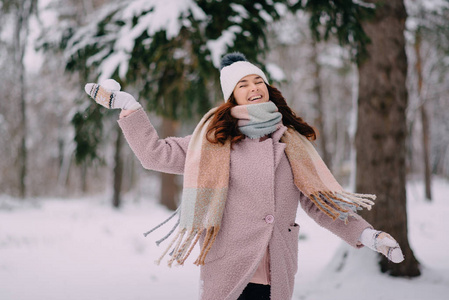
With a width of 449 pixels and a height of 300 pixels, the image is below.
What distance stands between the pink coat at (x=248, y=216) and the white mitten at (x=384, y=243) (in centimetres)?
5

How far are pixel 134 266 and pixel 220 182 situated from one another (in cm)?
374

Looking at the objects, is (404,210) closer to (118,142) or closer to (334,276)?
(334,276)

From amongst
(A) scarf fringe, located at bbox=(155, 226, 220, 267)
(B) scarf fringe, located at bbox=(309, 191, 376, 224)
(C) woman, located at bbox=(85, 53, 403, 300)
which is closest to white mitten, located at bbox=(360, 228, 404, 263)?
(C) woman, located at bbox=(85, 53, 403, 300)

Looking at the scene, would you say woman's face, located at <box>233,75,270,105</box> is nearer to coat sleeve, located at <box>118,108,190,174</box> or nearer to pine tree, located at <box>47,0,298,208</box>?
coat sleeve, located at <box>118,108,190,174</box>

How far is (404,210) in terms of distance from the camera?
13.4 ft

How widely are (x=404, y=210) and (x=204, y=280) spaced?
2887 mm

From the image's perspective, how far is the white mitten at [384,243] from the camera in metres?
1.90

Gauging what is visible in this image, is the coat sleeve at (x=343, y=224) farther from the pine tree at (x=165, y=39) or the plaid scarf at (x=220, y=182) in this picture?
the pine tree at (x=165, y=39)

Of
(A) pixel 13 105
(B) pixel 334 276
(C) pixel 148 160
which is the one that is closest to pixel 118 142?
(A) pixel 13 105

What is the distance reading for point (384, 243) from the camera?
1.92 metres

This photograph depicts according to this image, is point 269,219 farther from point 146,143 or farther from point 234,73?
point 234,73

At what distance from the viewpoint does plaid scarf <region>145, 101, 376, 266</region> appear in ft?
6.39

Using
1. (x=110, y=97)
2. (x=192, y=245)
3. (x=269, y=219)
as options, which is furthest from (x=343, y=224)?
(x=110, y=97)

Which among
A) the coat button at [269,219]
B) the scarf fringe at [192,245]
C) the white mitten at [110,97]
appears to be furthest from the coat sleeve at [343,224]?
the white mitten at [110,97]
